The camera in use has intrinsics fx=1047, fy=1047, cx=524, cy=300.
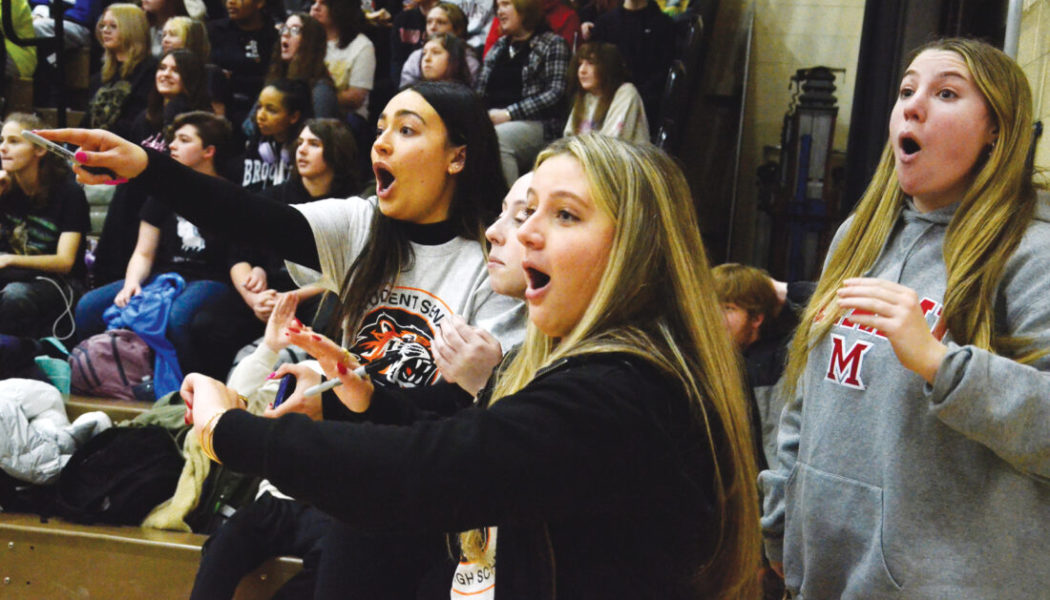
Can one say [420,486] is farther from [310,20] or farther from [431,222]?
[310,20]

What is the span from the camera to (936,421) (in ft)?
5.59

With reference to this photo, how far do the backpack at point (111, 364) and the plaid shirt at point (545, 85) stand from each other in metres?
2.21

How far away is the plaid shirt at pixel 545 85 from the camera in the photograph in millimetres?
5441

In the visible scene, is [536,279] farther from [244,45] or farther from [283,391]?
[244,45]

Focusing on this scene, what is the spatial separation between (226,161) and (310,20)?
140cm

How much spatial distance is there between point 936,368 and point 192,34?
17.9 feet

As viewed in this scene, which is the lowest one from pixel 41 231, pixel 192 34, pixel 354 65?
pixel 41 231

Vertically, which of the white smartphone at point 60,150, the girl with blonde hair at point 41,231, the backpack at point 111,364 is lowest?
the backpack at point 111,364

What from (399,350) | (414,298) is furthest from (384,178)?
(399,350)

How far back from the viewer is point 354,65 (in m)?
6.13

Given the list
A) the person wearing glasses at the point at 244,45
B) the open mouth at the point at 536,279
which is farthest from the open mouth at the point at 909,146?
the person wearing glasses at the point at 244,45

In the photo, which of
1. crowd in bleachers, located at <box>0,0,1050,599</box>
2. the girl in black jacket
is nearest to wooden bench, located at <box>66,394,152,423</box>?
crowd in bleachers, located at <box>0,0,1050,599</box>

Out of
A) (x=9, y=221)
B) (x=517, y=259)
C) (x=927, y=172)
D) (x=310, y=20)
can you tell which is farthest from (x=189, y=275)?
(x=927, y=172)

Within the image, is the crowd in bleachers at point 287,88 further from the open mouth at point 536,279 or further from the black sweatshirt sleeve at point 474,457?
the black sweatshirt sleeve at point 474,457
